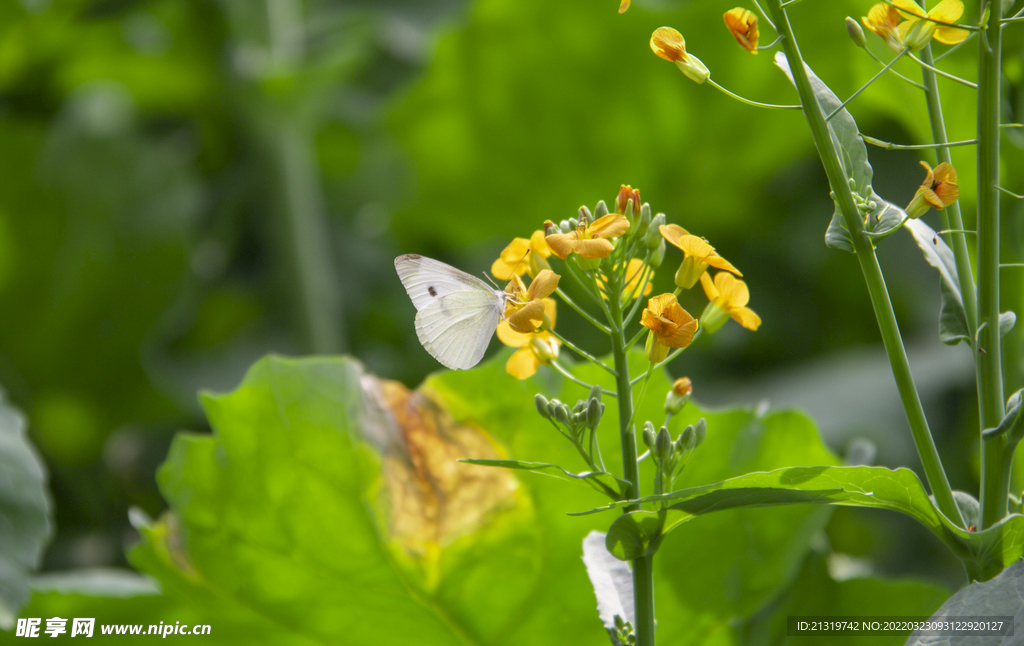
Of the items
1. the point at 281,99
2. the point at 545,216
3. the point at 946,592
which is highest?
the point at 281,99

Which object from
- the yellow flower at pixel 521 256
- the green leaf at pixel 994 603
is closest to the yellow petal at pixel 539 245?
the yellow flower at pixel 521 256

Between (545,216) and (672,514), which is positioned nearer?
(672,514)

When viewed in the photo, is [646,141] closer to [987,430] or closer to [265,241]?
[265,241]

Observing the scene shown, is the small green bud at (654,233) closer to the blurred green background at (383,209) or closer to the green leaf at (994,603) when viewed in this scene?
the green leaf at (994,603)

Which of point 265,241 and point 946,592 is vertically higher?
point 265,241

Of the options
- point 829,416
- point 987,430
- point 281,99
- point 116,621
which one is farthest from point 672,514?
point 281,99

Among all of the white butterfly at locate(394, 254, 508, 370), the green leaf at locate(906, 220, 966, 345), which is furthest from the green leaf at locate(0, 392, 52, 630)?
the green leaf at locate(906, 220, 966, 345)

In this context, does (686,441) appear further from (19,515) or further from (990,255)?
(19,515)
